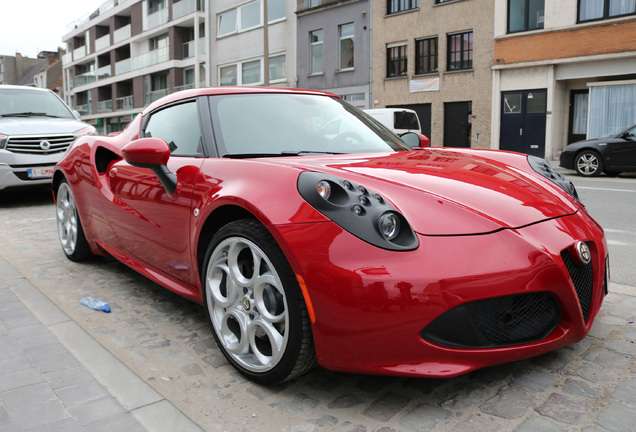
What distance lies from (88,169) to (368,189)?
8.27 feet

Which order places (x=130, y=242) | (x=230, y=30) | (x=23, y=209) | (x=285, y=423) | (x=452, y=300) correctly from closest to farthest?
(x=452, y=300) < (x=285, y=423) < (x=130, y=242) < (x=23, y=209) < (x=230, y=30)

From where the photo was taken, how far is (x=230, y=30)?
3259 cm

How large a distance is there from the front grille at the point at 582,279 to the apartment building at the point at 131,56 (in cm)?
3423

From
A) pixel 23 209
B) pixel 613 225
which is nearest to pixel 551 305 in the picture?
pixel 613 225

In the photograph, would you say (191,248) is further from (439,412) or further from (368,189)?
(439,412)

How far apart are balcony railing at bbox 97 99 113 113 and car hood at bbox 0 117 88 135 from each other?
41.1m

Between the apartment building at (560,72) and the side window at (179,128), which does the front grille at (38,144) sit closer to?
the side window at (179,128)

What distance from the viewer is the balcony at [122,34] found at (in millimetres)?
43625

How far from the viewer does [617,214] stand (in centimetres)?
696

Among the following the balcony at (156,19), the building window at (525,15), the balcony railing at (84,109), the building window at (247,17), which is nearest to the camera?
the building window at (525,15)

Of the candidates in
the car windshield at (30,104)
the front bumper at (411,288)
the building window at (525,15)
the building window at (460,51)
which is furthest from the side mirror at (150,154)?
the building window at (460,51)

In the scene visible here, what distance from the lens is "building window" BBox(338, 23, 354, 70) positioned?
2564 cm

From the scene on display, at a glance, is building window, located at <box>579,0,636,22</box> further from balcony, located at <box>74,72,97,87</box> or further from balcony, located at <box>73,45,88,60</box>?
balcony, located at <box>73,45,88,60</box>

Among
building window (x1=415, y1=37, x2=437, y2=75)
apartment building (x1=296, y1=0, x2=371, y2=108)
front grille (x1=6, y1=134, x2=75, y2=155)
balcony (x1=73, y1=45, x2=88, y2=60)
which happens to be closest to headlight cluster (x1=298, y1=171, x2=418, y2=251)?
front grille (x1=6, y1=134, x2=75, y2=155)
